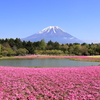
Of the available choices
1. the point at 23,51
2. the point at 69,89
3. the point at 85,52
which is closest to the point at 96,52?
the point at 85,52

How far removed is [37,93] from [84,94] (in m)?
2.71

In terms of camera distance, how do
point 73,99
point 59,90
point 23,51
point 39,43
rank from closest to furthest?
point 73,99 < point 59,90 < point 23,51 < point 39,43

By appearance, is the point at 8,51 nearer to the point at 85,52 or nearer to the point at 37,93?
the point at 85,52

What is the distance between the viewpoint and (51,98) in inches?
280

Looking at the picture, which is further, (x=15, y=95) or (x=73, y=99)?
(x=15, y=95)

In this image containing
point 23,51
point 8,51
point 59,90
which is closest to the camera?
point 59,90

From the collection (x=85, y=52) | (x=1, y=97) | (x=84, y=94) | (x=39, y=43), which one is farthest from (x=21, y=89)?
(x=39, y=43)

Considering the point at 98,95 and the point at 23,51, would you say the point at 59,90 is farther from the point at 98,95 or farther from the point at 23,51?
the point at 23,51

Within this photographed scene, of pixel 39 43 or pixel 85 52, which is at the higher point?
pixel 39 43

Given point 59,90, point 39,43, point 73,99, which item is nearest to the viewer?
point 73,99

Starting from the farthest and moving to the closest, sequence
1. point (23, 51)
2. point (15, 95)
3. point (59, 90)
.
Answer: point (23, 51)
point (59, 90)
point (15, 95)

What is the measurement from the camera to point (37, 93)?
786 centimetres

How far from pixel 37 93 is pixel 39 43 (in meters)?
91.5

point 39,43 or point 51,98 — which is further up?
point 39,43
